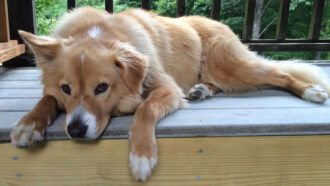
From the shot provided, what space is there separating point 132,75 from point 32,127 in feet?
2.02

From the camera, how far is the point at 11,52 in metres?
2.86

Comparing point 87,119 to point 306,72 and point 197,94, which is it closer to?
point 197,94

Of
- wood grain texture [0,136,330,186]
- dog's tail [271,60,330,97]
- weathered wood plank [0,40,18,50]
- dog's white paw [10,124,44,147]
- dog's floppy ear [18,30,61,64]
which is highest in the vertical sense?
dog's floppy ear [18,30,61,64]

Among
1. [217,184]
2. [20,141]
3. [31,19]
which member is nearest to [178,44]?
[217,184]

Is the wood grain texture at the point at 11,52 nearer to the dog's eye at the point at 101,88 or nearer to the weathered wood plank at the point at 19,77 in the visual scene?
the weathered wood plank at the point at 19,77

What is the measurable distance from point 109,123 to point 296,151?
3.54 ft

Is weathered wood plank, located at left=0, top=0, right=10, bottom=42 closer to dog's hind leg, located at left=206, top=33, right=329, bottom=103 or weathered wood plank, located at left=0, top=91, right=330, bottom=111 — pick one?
weathered wood plank, located at left=0, top=91, right=330, bottom=111

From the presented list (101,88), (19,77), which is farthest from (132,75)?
(19,77)

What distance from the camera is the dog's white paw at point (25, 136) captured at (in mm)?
1505

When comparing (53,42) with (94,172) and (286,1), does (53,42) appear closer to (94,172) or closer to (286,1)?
(94,172)

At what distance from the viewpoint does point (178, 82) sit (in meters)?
2.54

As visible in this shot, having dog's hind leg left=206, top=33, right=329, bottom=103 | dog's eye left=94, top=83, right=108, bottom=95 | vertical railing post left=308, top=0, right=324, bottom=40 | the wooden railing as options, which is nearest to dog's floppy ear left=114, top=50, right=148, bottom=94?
dog's eye left=94, top=83, right=108, bottom=95

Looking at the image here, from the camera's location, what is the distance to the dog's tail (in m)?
2.54

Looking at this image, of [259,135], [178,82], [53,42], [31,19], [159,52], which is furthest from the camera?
[31,19]
